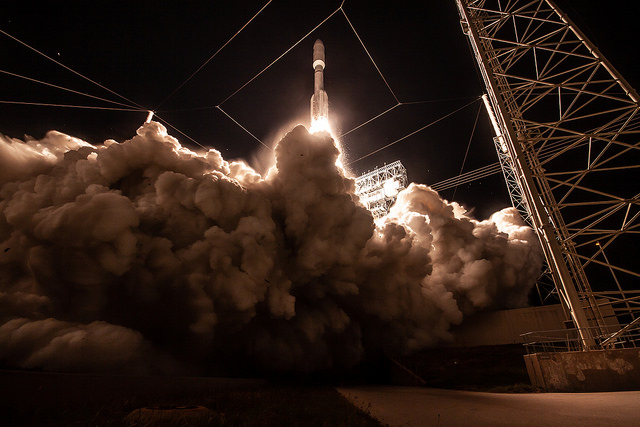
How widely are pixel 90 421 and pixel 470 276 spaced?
84.3ft

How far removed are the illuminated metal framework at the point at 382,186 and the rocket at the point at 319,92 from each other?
9709 millimetres

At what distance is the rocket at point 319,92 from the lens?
3042 cm

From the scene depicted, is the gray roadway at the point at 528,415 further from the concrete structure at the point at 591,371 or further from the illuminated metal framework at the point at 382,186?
the illuminated metal framework at the point at 382,186

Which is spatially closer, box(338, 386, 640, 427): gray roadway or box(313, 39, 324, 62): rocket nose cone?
box(338, 386, 640, 427): gray roadway

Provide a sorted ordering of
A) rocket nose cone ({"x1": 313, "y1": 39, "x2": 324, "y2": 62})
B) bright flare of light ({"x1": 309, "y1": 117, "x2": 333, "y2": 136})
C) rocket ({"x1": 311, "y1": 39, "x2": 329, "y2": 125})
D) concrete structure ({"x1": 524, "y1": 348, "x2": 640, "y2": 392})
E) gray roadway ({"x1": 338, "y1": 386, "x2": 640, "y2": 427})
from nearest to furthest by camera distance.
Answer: gray roadway ({"x1": 338, "y1": 386, "x2": 640, "y2": 427}) < concrete structure ({"x1": 524, "y1": 348, "x2": 640, "y2": 392}) < bright flare of light ({"x1": 309, "y1": 117, "x2": 333, "y2": 136}) < rocket ({"x1": 311, "y1": 39, "x2": 329, "y2": 125}) < rocket nose cone ({"x1": 313, "y1": 39, "x2": 324, "y2": 62})

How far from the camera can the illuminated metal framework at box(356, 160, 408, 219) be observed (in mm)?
35031

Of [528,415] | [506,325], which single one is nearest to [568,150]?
[506,325]

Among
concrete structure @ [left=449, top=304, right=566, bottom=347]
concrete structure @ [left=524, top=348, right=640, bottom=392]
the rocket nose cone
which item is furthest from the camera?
the rocket nose cone

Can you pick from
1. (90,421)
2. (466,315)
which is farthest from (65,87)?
(466,315)

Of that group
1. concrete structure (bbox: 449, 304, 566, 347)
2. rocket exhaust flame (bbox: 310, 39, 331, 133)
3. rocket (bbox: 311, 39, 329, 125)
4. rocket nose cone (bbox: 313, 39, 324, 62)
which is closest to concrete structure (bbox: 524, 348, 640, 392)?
concrete structure (bbox: 449, 304, 566, 347)

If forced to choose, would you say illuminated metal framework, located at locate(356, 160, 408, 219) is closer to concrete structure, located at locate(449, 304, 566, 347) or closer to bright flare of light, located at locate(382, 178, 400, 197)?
bright flare of light, located at locate(382, 178, 400, 197)

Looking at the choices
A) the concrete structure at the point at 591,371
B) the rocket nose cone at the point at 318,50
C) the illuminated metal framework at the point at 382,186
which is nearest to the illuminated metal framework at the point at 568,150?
the concrete structure at the point at 591,371

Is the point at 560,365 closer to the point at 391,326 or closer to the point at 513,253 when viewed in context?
the point at 391,326

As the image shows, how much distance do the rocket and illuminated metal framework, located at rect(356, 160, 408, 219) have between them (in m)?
9.71
